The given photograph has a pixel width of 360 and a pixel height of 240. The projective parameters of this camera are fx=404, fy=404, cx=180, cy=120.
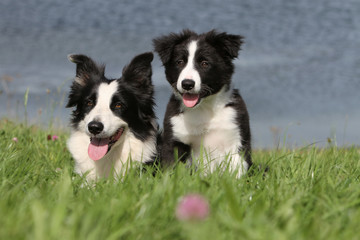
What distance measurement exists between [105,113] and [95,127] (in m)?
0.22

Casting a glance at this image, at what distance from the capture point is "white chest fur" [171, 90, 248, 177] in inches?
178

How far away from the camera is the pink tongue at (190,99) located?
14.1 feet

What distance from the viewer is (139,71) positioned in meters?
4.62

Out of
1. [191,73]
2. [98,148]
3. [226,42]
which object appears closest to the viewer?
[191,73]

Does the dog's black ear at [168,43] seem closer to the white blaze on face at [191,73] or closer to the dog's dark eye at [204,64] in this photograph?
the white blaze on face at [191,73]

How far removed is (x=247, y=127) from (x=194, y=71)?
942mm

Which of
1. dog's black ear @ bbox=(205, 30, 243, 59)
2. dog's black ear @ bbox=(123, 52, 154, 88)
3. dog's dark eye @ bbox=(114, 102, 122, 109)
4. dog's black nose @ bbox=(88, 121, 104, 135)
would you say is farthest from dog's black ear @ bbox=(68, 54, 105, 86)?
dog's black ear @ bbox=(205, 30, 243, 59)

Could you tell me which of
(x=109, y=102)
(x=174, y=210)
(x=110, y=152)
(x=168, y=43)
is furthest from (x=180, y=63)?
(x=174, y=210)

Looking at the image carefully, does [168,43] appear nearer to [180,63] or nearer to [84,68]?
[180,63]

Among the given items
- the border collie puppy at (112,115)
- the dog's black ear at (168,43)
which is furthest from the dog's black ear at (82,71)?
the dog's black ear at (168,43)

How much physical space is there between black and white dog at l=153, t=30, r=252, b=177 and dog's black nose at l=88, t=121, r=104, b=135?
83 centimetres

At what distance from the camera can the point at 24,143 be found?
630 centimetres

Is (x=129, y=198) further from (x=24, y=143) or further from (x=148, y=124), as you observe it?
(x=24, y=143)

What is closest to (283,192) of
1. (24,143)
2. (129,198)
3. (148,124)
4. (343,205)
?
(343,205)
